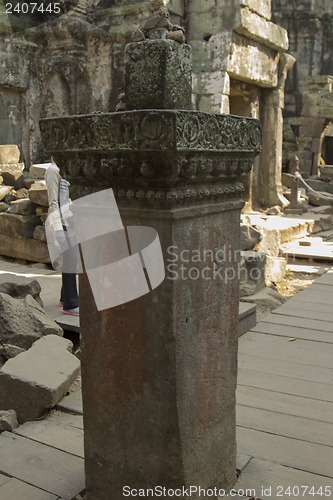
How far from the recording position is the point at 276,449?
2385 millimetres

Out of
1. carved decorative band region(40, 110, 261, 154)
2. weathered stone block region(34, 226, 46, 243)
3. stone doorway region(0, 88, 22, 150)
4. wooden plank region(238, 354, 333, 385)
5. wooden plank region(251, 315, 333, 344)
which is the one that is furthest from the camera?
stone doorway region(0, 88, 22, 150)

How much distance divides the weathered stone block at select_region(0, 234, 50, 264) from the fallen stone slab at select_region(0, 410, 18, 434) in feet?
13.8

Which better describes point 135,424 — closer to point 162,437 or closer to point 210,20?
point 162,437

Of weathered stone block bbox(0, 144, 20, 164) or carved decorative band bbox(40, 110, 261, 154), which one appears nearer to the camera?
carved decorative band bbox(40, 110, 261, 154)

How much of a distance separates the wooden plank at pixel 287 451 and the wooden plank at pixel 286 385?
55 cm

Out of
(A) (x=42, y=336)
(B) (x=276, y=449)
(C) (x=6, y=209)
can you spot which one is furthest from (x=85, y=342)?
(C) (x=6, y=209)

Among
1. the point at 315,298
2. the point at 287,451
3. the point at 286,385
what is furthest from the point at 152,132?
the point at 315,298

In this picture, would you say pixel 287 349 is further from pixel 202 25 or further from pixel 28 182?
pixel 202 25

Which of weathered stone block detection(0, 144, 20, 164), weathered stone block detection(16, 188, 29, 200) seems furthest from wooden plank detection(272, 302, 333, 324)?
weathered stone block detection(0, 144, 20, 164)

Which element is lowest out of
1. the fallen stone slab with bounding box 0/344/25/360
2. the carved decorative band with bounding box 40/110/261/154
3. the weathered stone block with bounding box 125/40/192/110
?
the fallen stone slab with bounding box 0/344/25/360

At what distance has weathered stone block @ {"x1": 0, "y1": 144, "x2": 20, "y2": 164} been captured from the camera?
28.2 ft

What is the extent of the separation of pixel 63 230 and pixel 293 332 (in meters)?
2.13

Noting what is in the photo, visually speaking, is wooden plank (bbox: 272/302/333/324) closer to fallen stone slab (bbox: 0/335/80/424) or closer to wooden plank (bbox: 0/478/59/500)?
fallen stone slab (bbox: 0/335/80/424)

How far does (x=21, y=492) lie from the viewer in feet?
6.91
